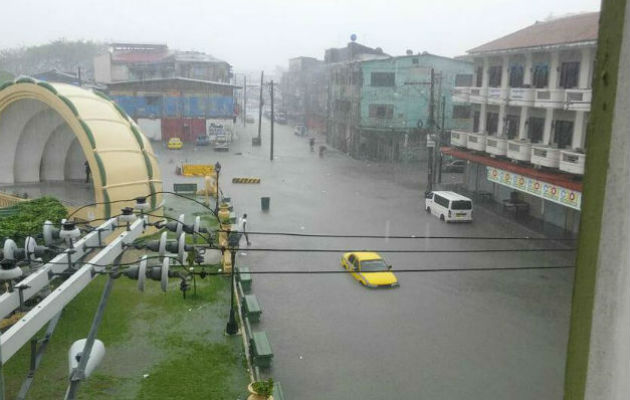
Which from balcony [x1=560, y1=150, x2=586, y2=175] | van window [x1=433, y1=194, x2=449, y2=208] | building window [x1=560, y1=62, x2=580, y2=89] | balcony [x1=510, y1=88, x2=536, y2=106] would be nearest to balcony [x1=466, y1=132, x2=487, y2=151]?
balcony [x1=510, y1=88, x2=536, y2=106]

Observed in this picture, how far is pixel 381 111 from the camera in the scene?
2148 inches

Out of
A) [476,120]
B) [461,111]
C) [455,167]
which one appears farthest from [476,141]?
[461,111]

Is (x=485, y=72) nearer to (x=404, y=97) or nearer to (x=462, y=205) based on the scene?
(x=462, y=205)

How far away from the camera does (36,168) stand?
100ft

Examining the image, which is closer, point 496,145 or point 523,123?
point 523,123

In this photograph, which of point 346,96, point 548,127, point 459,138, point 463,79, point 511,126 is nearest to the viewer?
point 548,127

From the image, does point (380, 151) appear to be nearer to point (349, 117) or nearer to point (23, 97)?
point (349, 117)

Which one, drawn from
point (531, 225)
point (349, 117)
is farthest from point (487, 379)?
point (349, 117)

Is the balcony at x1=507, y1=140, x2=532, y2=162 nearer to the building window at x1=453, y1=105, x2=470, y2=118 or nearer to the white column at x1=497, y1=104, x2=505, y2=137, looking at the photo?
the white column at x1=497, y1=104, x2=505, y2=137

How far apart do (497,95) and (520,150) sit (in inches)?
171

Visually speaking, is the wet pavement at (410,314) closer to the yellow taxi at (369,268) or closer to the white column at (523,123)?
the yellow taxi at (369,268)

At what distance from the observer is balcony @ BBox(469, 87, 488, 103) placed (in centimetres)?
3353

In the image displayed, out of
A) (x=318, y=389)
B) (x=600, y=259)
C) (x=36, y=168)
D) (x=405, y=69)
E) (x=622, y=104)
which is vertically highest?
(x=405, y=69)

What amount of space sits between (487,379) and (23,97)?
2281cm
